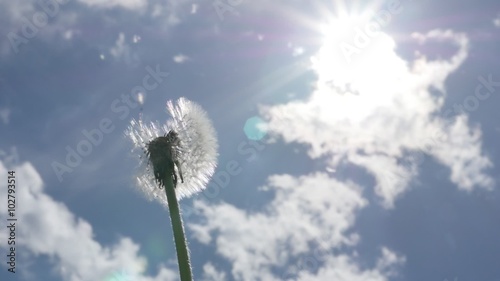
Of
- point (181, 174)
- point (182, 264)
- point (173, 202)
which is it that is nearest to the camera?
point (182, 264)

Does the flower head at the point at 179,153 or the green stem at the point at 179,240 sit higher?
the flower head at the point at 179,153

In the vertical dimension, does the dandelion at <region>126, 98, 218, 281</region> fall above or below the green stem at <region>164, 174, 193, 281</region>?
above

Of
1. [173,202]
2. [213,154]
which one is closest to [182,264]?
[173,202]

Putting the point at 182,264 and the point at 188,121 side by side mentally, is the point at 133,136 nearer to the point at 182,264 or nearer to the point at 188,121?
the point at 188,121

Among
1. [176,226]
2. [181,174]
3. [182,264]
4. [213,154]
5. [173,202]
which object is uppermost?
[213,154]

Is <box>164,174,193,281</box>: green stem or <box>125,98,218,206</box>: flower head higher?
<box>125,98,218,206</box>: flower head

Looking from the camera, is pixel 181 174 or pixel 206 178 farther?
pixel 206 178

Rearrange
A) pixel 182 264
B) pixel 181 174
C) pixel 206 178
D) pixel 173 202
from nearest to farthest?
pixel 182 264
pixel 173 202
pixel 181 174
pixel 206 178

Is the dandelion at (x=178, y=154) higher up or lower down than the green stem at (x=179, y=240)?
higher up
